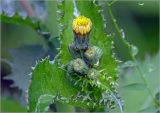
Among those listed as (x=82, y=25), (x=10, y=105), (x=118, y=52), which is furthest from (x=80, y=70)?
(x=118, y=52)

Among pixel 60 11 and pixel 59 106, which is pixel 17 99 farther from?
pixel 60 11

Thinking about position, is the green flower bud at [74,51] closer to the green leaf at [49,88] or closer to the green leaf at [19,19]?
the green leaf at [49,88]

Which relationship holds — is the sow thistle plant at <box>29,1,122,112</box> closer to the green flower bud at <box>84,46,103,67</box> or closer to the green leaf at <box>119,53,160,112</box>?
the green flower bud at <box>84,46,103,67</box>

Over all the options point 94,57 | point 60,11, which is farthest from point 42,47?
point 94,57

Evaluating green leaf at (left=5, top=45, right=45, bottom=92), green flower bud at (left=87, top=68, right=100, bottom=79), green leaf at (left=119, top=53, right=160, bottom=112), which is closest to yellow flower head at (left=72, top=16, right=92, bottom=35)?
green flower bud at (left=87, top=68, right=100, bottom=79)

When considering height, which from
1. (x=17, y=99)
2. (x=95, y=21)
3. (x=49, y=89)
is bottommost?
(x=17, y=99)

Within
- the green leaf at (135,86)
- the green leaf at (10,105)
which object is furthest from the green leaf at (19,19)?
the green leaf at (10,105)
